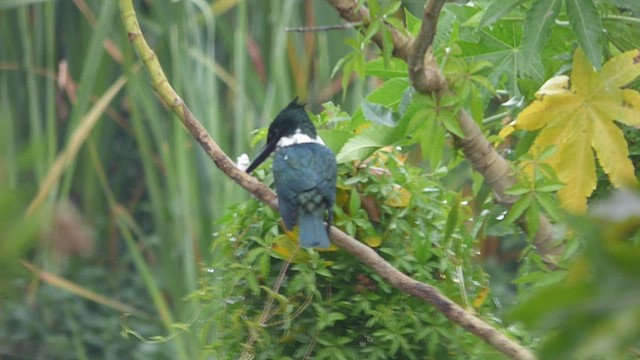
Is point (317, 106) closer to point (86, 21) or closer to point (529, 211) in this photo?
point (86, 21)

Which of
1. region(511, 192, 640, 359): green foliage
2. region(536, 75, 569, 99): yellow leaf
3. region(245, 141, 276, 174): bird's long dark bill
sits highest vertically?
region(536, 75, 569, 99): yellow leaf

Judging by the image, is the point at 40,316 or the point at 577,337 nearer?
the point at 577,337

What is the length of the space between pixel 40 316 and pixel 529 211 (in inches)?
147

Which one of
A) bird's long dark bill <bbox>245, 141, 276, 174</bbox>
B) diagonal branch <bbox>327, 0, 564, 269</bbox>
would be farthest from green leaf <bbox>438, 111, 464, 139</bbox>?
bird's long dark bill <bbox>245, 141, 276, 174</bbox>

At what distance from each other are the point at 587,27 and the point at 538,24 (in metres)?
0.06


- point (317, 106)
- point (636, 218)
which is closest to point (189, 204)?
point (317, 106)

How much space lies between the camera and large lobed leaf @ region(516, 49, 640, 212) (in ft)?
4.70

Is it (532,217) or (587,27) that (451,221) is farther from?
(587,27)

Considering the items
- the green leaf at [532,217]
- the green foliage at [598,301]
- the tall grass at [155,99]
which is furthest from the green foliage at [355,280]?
the tall grass at [155,99]

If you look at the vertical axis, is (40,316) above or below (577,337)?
below

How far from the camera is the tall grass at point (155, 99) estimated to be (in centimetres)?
335

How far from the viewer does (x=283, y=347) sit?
4.98ft

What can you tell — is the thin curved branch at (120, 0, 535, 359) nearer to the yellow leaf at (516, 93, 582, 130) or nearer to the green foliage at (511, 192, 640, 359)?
the yellow leaf at (516, 93, 582, 130)

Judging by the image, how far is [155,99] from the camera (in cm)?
A: 377
